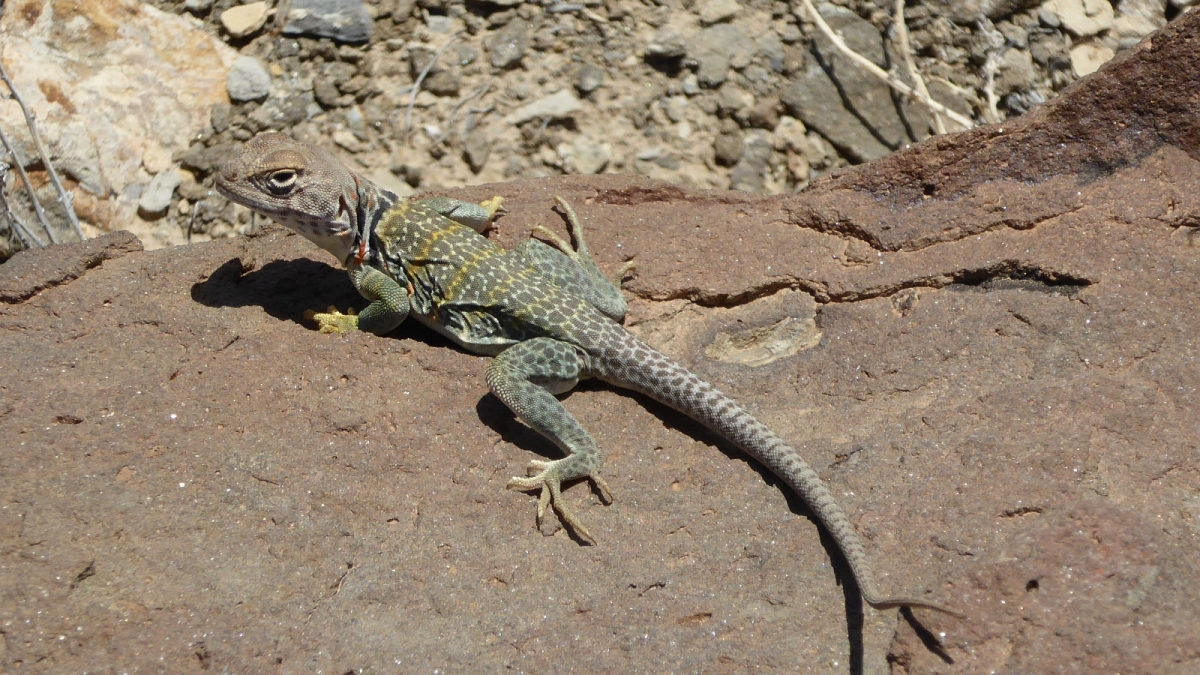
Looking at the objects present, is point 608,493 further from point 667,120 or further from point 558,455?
point 667,120

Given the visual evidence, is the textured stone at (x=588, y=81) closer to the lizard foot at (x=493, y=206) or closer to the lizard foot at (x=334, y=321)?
the lizard foot at (x=493, y=206)

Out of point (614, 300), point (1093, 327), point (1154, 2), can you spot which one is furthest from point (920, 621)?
point (1154, 2)

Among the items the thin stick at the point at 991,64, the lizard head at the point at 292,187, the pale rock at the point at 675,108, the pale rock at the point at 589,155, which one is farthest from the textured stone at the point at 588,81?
the lizard head at the point at 292,187

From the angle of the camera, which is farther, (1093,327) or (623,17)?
(623,17)

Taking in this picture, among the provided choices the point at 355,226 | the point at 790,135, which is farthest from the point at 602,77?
the point at 355,226

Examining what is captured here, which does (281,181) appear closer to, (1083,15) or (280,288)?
(280,288)

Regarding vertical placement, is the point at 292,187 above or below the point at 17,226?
above

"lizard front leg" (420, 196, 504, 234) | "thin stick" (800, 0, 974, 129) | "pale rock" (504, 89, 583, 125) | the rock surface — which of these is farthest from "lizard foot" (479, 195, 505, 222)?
"thin stick" (800, 0, 974, 129)
